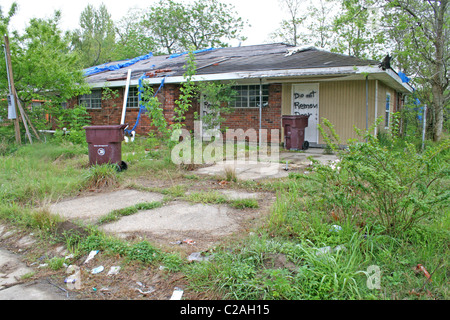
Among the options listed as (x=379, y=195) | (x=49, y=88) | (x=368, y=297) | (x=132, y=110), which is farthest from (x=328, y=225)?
(x=132, y=110)

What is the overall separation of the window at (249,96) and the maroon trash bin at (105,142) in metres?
6.65

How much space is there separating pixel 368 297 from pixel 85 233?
304 centimetres

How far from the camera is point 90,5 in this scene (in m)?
41.2

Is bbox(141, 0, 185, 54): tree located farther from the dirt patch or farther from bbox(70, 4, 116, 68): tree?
the dirt patch

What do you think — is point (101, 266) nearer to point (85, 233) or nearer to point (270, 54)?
point (85, 233)

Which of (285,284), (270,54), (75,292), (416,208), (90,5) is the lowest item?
(75,292)

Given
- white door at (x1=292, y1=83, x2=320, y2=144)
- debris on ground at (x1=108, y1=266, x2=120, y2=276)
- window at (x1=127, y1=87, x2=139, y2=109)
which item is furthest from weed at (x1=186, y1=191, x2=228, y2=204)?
window at (x1=127, y1=87, x2=139, y2=109)

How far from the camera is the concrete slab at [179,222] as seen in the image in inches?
162

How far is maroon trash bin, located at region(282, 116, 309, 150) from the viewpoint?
11211 millimetres

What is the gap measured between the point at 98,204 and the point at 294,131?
740cm

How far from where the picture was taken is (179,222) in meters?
4.43

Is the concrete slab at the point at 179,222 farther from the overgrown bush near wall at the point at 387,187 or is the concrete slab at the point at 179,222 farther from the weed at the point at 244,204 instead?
the overgrown bush near wall at the point at 387,187

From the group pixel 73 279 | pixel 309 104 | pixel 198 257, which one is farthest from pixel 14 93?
pixel 198 257
